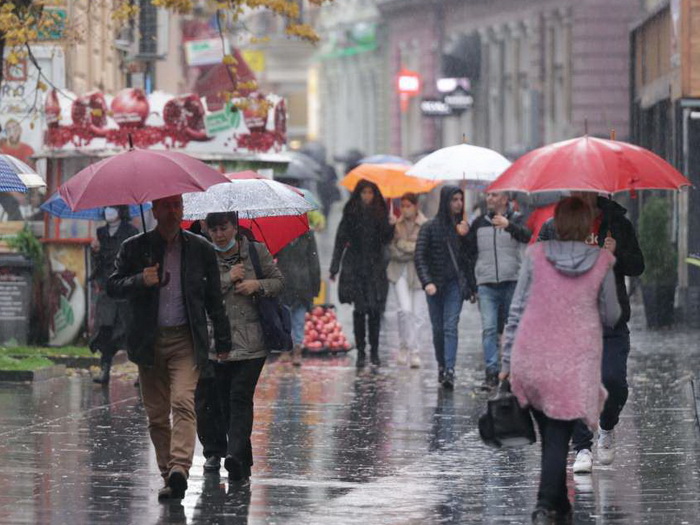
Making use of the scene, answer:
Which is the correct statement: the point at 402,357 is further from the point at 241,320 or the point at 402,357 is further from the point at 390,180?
the point at 241,320

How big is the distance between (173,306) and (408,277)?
9.02m

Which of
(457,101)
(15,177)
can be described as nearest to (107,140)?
(15,177)

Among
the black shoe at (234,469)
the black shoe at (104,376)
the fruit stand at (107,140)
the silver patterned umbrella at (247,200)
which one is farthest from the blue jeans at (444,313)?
the black shoe at (234,469)

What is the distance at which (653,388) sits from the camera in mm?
17172

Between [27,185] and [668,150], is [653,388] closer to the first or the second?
[27,185]

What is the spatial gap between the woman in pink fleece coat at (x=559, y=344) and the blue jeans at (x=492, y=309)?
667 cm

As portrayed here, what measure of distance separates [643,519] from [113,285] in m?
3.04

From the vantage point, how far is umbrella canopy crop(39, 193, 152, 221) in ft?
55.9

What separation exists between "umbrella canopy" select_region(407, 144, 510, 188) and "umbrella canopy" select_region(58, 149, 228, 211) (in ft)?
22.4

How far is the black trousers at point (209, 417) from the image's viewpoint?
12.0 metres

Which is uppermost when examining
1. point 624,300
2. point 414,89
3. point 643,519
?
point 414,89

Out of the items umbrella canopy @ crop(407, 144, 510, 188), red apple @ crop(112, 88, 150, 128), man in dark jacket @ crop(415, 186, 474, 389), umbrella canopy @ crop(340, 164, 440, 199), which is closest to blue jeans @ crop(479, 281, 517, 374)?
man in dark jacket @ crop(415, 186, 474, 389)

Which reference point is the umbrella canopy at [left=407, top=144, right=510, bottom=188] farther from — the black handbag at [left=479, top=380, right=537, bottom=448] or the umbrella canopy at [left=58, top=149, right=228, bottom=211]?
the black handbag at [left=479, top=380, right=537, bottom=448]

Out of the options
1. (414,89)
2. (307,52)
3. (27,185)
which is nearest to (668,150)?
(27,185)
